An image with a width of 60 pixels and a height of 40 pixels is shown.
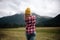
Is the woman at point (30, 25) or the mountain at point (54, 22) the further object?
the mountain at point (54, 22)

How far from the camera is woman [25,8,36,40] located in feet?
9.17

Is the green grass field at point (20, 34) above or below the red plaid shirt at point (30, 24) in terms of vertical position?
below

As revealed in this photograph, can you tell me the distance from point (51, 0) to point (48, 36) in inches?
22.3

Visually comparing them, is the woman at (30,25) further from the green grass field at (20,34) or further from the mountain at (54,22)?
the mountain at (54,22)

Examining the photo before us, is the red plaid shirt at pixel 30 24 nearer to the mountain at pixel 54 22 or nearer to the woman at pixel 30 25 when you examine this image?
the woman at pixel 30 25

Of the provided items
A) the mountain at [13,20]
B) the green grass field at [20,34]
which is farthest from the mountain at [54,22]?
the mountain at [13,20]

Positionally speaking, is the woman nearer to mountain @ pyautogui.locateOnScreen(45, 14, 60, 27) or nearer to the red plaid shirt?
the red plaid shirt

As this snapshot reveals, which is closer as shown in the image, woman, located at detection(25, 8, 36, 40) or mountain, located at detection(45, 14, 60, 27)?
woman, located at detection(25, 8, 36, 40)


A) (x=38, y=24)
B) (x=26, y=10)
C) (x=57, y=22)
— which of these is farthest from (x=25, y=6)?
(x=57, y=22)

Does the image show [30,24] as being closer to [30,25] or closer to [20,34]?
[30,25]

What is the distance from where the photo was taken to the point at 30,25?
110 inches

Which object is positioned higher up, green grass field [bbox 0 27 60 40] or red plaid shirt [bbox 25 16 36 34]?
red plaid shirt [bbox 25 16 36 34]

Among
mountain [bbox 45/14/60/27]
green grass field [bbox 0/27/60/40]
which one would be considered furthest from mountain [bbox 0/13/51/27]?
mountain [bbox 45/14/60/27]

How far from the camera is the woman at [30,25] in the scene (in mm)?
2795
